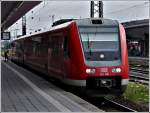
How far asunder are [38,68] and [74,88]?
27.1 ft

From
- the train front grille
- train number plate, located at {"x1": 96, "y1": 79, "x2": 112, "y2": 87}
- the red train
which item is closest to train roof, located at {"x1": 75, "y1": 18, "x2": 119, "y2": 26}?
the red train

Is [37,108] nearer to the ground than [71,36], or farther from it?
nearer to the ground

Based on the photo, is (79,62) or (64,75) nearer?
(79,62)

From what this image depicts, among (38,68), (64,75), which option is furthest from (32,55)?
(64,75)

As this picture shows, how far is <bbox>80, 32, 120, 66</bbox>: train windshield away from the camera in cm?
1475

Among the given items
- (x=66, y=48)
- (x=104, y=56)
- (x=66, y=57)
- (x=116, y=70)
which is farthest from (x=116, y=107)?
(x=66, y=48)

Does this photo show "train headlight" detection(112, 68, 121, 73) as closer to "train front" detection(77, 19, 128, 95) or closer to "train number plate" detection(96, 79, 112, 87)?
"train front" detection(77, 19, 128, 95)

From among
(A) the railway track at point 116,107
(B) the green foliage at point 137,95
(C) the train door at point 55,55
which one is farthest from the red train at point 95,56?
(B) the green foliage at point 137,95

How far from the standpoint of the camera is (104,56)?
1482 centimetres

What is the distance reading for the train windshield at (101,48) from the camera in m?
14.8

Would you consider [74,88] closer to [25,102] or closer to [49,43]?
[25,102]

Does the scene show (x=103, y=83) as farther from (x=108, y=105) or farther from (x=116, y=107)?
(x=116, y=107)

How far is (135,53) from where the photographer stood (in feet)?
208

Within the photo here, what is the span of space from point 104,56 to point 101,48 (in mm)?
318
